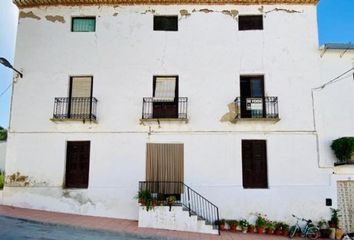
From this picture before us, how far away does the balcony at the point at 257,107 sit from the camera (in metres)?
12.5

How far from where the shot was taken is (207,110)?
41.4ft

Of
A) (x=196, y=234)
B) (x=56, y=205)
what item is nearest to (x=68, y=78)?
(x=56, y=205)

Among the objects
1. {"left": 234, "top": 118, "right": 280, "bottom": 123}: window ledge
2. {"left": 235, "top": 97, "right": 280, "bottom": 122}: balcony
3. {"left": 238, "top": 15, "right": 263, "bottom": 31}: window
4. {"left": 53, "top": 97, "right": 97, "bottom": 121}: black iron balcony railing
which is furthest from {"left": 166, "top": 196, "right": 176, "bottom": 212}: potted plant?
{"left": 238, "top": 15, "right": 263, "bottom": 31}: window

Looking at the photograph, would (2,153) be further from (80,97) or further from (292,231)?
(292,231)

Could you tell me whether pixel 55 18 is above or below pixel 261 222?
above

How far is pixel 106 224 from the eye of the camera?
10.6 m

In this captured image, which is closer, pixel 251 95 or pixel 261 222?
pixel 261 222

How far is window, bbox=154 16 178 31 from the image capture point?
1334 centimetres

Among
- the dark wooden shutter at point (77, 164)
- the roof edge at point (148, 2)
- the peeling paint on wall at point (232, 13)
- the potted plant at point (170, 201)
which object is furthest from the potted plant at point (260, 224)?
the roof edge at point (148, 2)

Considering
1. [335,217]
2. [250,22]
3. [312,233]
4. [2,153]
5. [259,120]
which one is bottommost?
[312,233]

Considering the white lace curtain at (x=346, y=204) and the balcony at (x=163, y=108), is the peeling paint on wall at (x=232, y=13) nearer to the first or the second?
the balcony at (x=163, y=108)

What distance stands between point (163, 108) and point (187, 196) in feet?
11.9

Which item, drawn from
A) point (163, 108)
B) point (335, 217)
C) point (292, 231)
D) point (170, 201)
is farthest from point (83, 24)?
point (335, 217)

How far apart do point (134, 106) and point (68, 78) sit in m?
3.04
